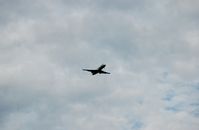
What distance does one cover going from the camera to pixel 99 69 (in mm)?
88188

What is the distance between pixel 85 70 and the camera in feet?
311

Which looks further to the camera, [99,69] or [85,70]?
[85,70]

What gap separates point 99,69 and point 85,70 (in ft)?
25.5
